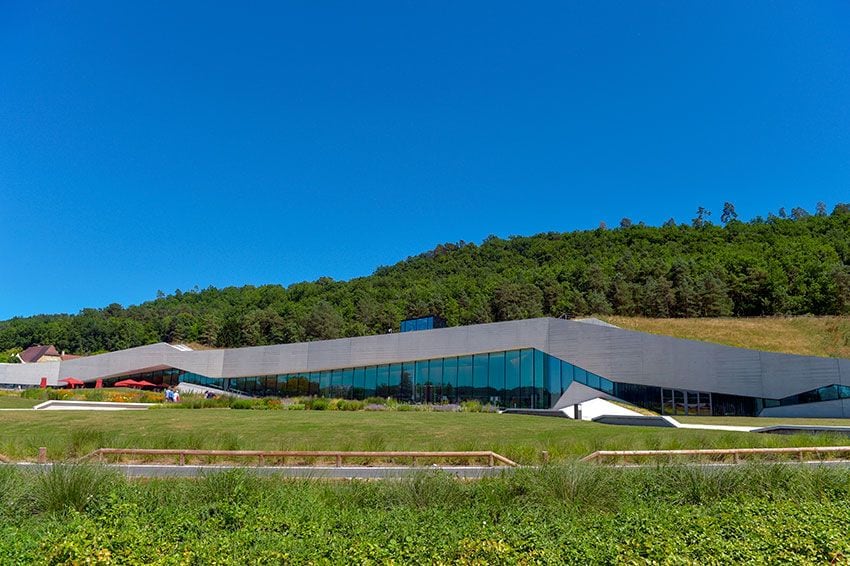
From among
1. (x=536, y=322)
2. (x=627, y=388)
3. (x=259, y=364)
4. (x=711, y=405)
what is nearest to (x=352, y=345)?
(x=259, y=364)

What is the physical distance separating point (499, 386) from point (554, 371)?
3.85 meters

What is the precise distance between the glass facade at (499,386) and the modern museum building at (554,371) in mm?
66

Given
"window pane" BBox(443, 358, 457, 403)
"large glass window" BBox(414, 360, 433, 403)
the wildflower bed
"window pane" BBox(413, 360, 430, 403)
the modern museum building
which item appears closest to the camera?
the wildflower bed

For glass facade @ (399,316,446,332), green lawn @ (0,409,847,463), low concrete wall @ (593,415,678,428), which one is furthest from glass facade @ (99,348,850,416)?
green lawn @ (0,409,847,463)

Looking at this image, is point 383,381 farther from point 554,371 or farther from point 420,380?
point 554,371

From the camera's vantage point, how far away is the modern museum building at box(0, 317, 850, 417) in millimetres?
33406

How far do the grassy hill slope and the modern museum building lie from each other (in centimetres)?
728

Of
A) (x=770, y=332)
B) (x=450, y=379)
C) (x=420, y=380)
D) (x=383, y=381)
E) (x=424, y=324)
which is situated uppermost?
(x=424, y=324)

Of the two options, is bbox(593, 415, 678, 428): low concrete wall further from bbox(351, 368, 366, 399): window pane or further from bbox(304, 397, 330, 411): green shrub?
bbox(351, 368, 366, 399): window pane

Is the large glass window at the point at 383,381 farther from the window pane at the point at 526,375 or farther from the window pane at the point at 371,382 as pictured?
the window pane at the point at 526,375

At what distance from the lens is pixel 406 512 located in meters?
7.50

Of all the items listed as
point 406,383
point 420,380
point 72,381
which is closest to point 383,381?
point 406,383

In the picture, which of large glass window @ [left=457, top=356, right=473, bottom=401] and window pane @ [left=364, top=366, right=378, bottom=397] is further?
window pane @ [left=364, top=366, right=378, bottom=397]

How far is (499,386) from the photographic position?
39.2 metres
